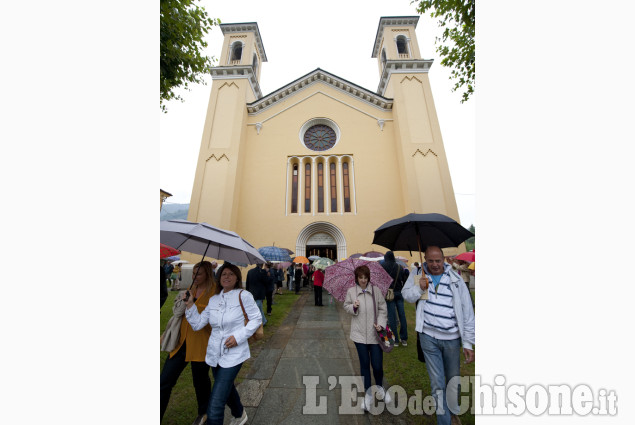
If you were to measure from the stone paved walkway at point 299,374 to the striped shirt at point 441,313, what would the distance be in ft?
3.85

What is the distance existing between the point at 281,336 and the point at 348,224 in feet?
33.7

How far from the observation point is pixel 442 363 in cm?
228

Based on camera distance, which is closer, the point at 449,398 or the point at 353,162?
the point at 449,398

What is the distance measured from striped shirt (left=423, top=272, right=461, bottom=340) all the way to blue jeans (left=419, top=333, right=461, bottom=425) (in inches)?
2.5

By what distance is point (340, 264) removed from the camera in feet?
11.1

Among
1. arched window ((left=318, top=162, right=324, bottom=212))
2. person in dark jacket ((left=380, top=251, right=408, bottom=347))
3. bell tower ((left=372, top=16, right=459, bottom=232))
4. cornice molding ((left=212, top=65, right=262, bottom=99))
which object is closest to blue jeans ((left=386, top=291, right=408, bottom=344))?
person in dark jacket ((left=380, top=251, right=408, bottom=347))

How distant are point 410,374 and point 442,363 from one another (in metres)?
1.57

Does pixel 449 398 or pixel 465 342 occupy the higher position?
pixel 465 342

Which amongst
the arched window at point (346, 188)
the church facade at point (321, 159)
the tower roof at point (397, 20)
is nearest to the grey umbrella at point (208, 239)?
the church facade at point (321, 159)

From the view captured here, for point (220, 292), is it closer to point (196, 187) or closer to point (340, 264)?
point (340, 264)

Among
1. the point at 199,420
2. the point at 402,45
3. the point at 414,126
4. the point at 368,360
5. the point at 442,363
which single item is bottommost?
the point at 199,420

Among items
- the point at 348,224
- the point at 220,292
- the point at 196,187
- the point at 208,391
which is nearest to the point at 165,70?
the point at 220,292

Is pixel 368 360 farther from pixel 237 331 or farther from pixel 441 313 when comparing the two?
pixel 237 331

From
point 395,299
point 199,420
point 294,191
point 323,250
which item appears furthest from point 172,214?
point 199,420
